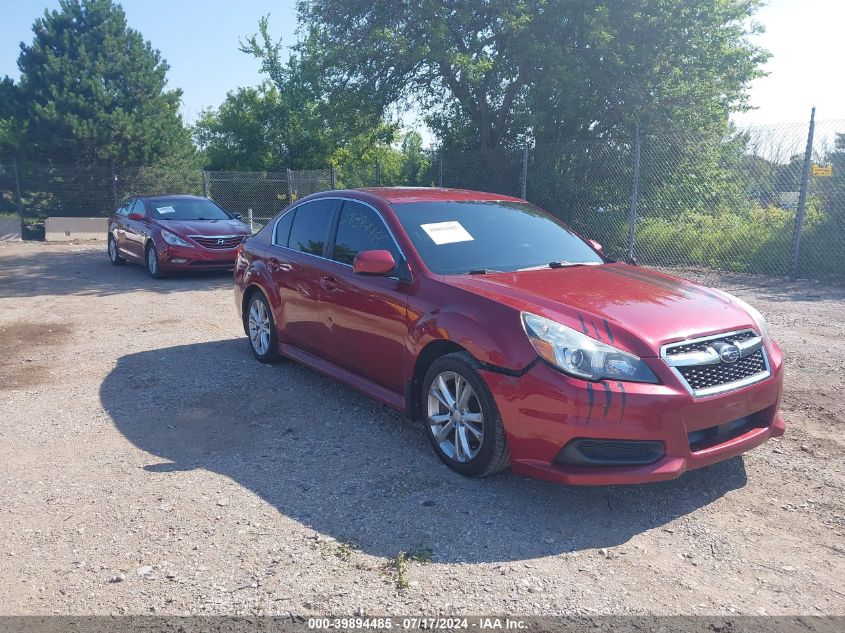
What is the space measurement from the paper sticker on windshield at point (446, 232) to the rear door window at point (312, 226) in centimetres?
110

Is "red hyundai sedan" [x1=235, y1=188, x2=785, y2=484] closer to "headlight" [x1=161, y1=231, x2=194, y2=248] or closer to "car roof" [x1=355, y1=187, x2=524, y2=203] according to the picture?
"car roof" [x1=355, y1=187, x2=524, y2=203]

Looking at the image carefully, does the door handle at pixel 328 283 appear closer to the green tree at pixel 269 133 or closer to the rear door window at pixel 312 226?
the rear door window at pixel 312 226

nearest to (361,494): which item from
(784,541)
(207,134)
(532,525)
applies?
(532,525)

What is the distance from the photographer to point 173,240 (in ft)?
40.8

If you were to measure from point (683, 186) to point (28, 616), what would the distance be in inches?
491

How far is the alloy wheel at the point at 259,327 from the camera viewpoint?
6.57 metres

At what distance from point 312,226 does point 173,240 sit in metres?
7.40

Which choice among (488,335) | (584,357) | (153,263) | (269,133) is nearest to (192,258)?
(153,263)

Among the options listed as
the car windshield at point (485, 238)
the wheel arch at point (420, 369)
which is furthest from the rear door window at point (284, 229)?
the wheel arch at point (420, 369)

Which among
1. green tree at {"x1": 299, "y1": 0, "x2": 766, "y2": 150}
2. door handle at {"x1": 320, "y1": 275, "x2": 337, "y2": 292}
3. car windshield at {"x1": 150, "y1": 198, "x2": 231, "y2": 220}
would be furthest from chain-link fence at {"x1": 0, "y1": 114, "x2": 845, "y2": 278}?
door handle at {"x1": 320, "y1": 275, "x2": 337, "y2": 292}

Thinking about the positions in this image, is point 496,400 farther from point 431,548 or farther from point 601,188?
point 601,188

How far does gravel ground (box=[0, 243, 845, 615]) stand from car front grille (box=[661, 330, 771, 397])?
2.14ft

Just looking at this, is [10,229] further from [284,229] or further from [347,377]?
[347,377]

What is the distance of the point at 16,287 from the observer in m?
12.2
